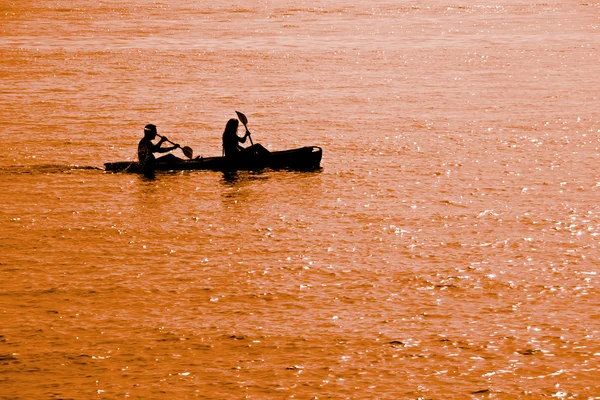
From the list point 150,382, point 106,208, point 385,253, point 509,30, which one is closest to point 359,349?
point 150,382

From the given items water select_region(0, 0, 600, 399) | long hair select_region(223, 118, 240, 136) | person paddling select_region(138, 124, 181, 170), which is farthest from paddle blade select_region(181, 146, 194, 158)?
long hair select_region(223, 118, 240, 136)

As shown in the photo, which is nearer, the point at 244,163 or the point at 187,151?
the point at 244,163

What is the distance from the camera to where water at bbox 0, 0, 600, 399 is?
757cm

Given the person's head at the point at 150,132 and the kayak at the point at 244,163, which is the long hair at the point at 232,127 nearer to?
the kayak at the point at 244,163

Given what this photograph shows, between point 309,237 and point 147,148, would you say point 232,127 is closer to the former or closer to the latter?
point 147,148

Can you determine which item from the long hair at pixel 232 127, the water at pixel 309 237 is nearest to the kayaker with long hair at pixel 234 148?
the long hair at pixel 232 127

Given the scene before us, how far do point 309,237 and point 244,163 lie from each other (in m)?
2.91

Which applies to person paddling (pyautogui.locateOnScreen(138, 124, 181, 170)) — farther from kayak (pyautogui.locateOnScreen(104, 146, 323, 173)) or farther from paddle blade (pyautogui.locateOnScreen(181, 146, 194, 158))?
paddle blade (pyautogui.locateOnScreen(181, 146, 194, 158))

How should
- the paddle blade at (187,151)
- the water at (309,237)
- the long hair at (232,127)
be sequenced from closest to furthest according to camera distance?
1. the water at (309,237)
2. the long hair at (232,127)
3. the paddle blade at (187,151)

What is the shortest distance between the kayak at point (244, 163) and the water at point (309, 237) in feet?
0.46

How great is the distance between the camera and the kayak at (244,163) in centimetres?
1357

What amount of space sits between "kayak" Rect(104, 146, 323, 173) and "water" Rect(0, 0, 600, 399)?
140mm

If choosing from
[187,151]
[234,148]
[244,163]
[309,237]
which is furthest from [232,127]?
[309,237]

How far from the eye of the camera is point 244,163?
13586 mm
